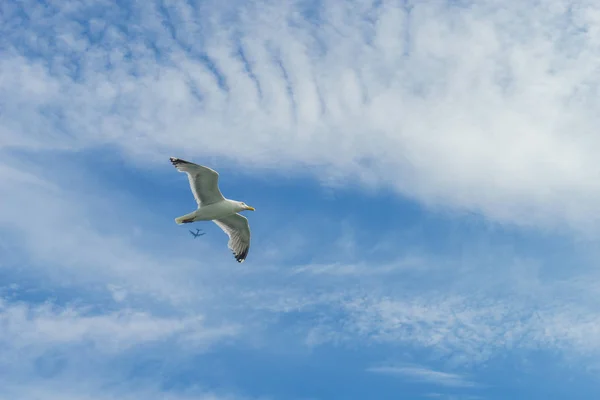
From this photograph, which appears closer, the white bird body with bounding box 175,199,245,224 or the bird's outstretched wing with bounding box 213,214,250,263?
the white bird body with bounding box 175,199,245,224

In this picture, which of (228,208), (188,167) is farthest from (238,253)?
(188,167)

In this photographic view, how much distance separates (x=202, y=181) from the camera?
32.8 meters

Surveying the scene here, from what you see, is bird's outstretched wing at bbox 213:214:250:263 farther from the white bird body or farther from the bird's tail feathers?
the bird's tail feathers

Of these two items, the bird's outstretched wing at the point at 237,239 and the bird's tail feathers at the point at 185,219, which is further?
the bird's outstretched wing at the point at 237,239

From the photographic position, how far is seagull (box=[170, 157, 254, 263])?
32.4 metres

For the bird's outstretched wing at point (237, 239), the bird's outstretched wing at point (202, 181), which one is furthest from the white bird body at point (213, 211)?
the bird's outstretched wing at point (237, 239)

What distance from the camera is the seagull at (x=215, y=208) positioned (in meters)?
32.4

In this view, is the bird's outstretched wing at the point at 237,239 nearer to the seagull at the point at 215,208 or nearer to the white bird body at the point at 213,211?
the seagull at the point at 215,208

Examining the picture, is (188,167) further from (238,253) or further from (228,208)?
(238,253)

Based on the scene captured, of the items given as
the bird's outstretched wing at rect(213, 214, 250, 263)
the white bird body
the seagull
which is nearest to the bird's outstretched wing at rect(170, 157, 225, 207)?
the seagull

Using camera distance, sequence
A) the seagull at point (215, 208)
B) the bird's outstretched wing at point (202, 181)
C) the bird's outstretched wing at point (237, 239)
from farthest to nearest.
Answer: the bird's outstretched wing at point (237, 239), the seagull at point (215, 208), the bird's outstretched wing at point (202, 181)

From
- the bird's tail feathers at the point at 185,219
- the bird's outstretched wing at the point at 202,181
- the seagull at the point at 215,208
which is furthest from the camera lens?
the bird's tail feathers at the point at 185,219

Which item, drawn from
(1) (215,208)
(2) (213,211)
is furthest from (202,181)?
(2) (213,211)

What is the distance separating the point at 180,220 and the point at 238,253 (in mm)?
4423
